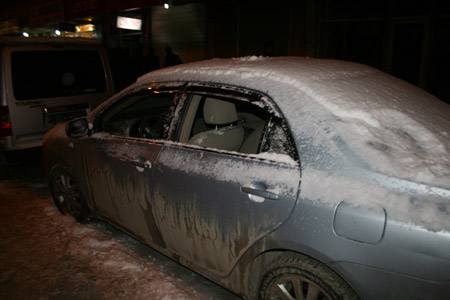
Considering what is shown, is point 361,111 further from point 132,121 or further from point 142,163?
point 132,121

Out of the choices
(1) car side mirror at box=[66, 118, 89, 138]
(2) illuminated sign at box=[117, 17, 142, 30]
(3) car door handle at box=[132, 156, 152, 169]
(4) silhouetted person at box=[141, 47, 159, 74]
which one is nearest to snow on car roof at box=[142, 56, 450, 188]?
(3) car door handle at box=[132, 156, 152, 169]

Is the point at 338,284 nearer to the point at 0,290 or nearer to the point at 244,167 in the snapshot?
the point at 244,167

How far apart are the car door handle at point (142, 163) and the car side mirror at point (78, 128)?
37.2 inches

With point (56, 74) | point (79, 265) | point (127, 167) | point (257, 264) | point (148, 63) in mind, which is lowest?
point (79, 265)

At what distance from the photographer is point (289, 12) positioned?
9.88 meters

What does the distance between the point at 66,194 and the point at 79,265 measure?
1067mm

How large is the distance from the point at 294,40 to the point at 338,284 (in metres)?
9.07

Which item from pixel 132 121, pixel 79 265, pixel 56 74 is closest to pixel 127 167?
pixel 132 121

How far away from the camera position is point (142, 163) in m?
2.84

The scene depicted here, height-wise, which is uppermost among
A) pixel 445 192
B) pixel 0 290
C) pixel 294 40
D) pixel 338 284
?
pixel 294 40

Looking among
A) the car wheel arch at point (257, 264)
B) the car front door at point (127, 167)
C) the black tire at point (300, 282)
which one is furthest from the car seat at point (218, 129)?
the black tire at point (300, 282)

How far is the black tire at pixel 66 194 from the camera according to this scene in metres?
3.89

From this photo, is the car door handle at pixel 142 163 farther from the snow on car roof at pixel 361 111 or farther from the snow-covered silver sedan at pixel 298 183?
the snow on car roof at pixel 361 111

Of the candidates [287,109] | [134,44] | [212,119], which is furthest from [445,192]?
[134,44]
